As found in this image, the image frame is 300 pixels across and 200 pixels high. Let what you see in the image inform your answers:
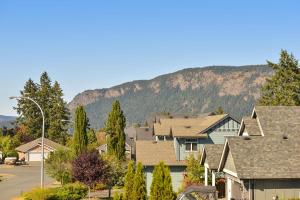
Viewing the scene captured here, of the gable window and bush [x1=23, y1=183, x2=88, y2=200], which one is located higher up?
the gable window

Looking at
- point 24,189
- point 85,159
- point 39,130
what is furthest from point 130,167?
point 39,130

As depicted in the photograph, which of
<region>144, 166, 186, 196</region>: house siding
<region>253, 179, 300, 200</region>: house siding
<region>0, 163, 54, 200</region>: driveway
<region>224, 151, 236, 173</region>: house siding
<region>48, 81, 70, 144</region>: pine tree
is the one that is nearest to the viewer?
<region>253, 179, 300, 200</region>: house siding

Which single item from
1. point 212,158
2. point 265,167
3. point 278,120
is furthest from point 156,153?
point 265,167

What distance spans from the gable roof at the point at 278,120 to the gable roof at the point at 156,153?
39.1ft

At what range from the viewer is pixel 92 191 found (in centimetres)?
5228

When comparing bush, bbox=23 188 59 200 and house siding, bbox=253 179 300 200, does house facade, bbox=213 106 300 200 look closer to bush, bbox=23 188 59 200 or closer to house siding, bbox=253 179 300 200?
house siding, bbox=253 179 300 200

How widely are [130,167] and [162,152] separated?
16025 mm

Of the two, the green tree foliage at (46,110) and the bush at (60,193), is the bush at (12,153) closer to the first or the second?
the green tree foliage at (46,110)

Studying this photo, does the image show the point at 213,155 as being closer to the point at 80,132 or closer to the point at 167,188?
the point at 167,188

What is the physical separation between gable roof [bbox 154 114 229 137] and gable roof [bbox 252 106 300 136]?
10.8 meters

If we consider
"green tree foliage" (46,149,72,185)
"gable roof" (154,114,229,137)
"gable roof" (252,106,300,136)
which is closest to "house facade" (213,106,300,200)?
"gable roof" (252,106,300,136)

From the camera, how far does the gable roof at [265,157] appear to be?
32281 mm

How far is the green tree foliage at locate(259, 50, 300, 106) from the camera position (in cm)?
6569

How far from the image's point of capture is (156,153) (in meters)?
51.5
